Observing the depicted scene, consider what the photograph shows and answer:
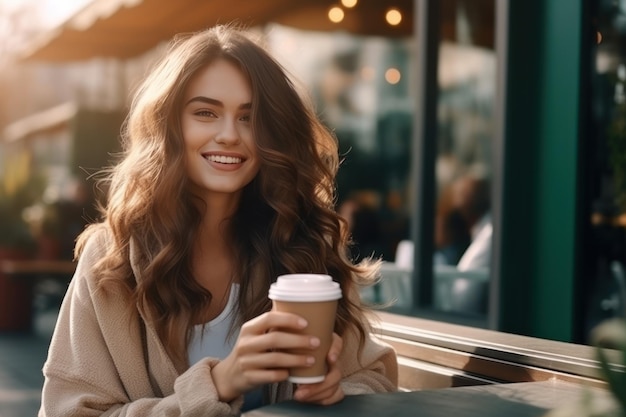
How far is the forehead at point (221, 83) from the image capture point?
219 cm

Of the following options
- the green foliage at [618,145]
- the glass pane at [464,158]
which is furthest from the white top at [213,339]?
the glass pane at [464,158]

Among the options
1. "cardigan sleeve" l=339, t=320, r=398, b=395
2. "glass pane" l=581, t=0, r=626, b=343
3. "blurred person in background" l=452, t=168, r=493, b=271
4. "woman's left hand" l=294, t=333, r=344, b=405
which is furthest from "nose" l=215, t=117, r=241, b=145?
"blurred person in background" l=452, t=168, r=493, b=271

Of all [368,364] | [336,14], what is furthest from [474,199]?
[368,364]

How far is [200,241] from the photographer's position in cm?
234

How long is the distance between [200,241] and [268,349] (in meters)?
0.82

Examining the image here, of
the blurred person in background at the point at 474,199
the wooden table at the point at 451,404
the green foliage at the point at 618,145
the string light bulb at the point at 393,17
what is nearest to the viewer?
the wooden table at the point at 451,404

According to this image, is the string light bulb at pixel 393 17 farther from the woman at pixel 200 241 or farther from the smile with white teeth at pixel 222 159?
the smile with white teeth at pixel 222 159

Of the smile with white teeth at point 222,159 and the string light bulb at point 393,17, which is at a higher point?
the string light bulb at point 393,17

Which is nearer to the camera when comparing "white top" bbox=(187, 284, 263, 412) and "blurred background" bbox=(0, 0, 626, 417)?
"white top" bbox=(187, 284, 263, 412)

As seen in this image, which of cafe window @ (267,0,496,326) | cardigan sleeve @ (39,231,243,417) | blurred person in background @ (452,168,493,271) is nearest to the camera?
cardigan sleeve @ (39,231,243,417)

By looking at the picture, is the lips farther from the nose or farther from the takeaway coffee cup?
the takeaway coffee cup

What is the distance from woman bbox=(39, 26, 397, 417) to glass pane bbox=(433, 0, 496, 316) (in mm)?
2524

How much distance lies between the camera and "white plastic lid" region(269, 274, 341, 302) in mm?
1449

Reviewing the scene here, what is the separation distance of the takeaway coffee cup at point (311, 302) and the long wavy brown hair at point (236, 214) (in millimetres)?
679
